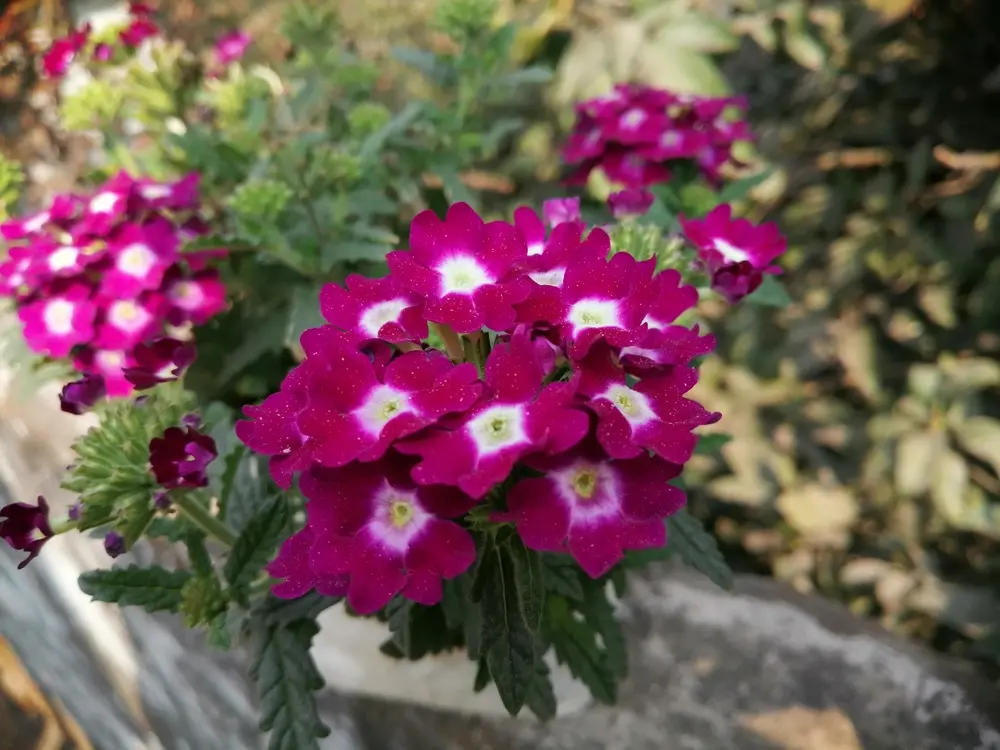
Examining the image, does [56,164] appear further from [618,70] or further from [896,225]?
[896,225]

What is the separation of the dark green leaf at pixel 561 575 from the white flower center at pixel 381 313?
0.82 ft

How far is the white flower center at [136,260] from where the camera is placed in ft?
2.87

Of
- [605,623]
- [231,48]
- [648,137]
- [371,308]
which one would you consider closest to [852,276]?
[648,137]

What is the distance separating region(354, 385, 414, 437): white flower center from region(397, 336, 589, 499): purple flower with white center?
0.03m

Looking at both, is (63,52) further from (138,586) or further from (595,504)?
(595,504)

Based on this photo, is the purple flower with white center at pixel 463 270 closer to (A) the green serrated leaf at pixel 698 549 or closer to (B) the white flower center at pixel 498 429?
(B) the white flower center at pixel 498 429

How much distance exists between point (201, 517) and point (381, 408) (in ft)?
0.95

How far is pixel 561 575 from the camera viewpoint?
66 cm

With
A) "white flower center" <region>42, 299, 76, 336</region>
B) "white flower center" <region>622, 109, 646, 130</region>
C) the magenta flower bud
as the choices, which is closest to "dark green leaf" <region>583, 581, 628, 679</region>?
the magenta flower bud

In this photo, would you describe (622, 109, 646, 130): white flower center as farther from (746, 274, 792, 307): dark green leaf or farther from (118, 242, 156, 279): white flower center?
(118, 242, 156, 279): white flower center

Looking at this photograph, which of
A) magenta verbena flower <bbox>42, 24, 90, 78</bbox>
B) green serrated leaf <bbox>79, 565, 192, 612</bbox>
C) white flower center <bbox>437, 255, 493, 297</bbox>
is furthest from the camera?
magenta verbena flower <bbox>42, 24, 90, 78</bbox>

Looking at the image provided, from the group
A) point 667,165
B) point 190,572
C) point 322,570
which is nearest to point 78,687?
point 190,572

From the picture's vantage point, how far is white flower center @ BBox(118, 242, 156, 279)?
875 millimetres

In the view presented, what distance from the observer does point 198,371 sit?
103cm
